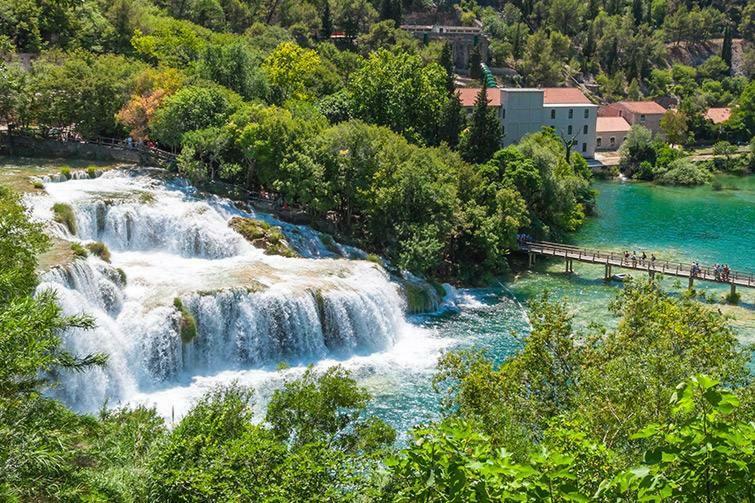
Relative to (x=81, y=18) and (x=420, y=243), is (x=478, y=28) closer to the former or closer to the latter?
(x=81, y=18)

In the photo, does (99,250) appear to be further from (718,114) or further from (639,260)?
(718,114)

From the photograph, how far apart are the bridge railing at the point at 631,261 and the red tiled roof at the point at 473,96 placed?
2624 cm

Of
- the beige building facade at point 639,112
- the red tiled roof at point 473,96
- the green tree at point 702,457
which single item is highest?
the red tiled roof at point 473,96

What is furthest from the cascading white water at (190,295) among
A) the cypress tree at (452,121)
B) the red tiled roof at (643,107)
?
the red tiled roof at (643,107)

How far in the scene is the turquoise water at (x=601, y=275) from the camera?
3322cm

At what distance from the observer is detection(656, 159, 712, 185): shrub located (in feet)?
262

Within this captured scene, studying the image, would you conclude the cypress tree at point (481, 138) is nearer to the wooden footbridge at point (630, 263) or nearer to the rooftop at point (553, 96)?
the wooden footbridge at point (630, 263)

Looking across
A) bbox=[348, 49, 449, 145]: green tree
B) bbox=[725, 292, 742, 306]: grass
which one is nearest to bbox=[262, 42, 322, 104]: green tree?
bbox=[348, 49, 449, 145]: green tree

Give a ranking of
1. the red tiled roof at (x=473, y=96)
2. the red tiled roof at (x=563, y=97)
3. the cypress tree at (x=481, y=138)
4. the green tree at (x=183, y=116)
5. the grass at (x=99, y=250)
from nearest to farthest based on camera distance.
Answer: the grass at (x=99, y=250) < the green tree at (x=183, y=116) < the cypress tree at (x=481, y=138) < the red tiled roof at (x=473, y=96) < the red tiled roof at (x=563, y=97)

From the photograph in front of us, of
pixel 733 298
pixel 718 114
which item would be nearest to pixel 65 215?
pixel 733 298

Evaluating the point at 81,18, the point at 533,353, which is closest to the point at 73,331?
the point at 533,353

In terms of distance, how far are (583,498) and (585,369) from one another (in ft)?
36.6

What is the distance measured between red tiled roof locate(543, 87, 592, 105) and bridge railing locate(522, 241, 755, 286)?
33619mm

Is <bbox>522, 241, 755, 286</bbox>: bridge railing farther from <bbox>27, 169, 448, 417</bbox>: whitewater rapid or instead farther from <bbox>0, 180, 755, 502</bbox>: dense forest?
<bbox>0, 180, 755, 502</bbox>: dense forest
